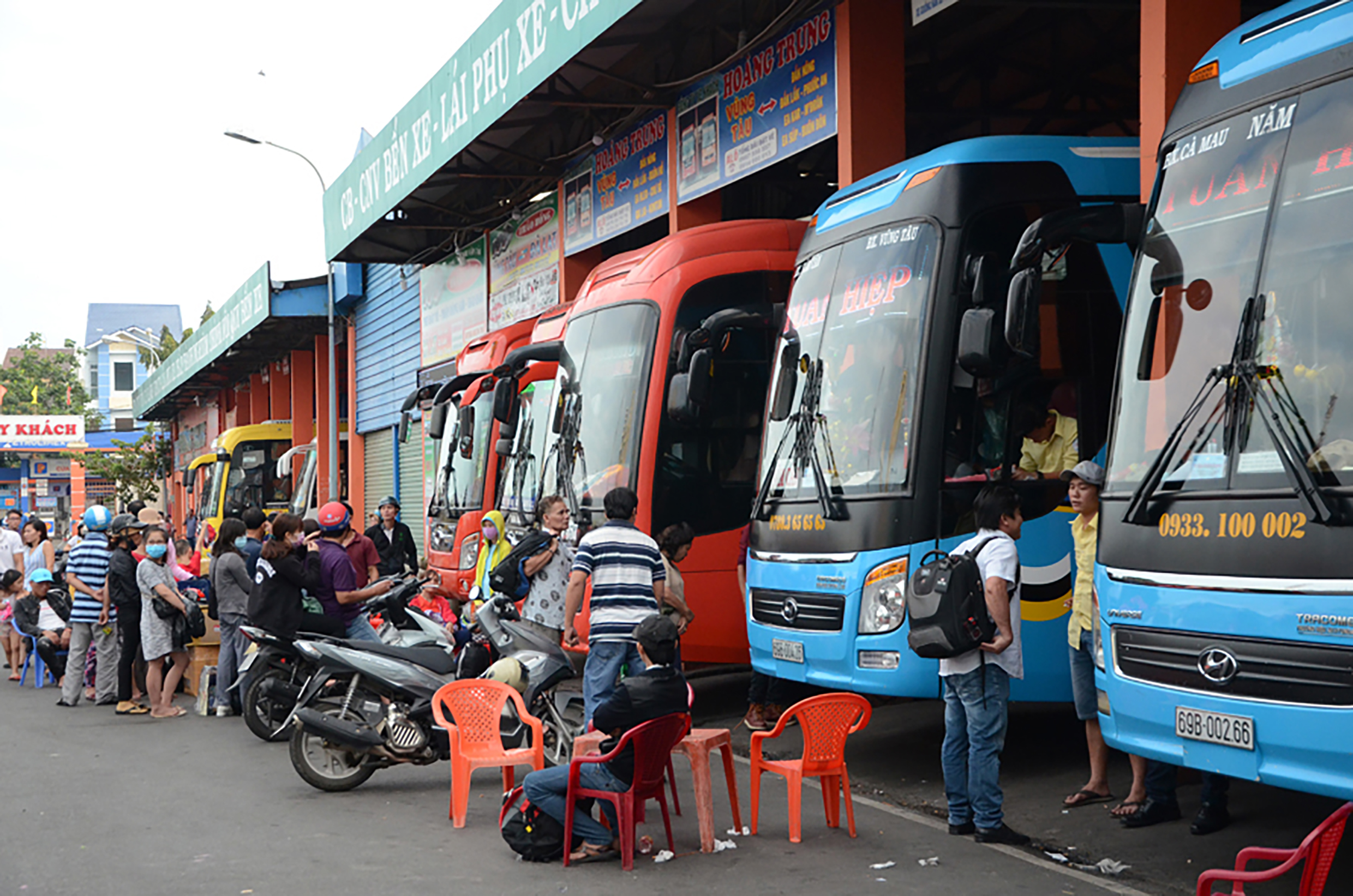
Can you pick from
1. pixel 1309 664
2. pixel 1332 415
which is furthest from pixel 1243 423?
pixel 1309 664

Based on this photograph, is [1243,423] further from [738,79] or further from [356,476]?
[356,476]

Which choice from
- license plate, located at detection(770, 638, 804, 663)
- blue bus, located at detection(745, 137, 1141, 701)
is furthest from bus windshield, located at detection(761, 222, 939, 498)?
license plate, located at detection(770, 638, 804, 663)

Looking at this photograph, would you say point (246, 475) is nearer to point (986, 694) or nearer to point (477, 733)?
point (477, 733)

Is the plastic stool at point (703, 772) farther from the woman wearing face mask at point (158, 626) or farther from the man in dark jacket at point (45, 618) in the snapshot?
the man in dark jacket at point (45, 618)

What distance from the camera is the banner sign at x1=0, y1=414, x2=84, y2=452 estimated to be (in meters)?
72.6

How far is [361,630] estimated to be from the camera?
35.7 ft

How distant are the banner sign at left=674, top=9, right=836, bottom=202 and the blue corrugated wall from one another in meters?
12.6

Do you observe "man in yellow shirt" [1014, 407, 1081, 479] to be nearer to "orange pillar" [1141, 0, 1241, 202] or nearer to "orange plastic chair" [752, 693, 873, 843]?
"orange pillar" [1141, 0, 1241, 202]

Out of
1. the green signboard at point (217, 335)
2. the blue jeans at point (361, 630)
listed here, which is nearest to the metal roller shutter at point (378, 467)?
the green signboard at point (217, 335)

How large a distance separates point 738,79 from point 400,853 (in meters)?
9.35

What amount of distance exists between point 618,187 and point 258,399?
29074 mm

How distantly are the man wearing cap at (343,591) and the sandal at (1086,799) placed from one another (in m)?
5.04

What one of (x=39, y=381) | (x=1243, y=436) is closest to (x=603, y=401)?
(x=1243, y=436)

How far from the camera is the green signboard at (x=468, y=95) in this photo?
14320 millimetres
